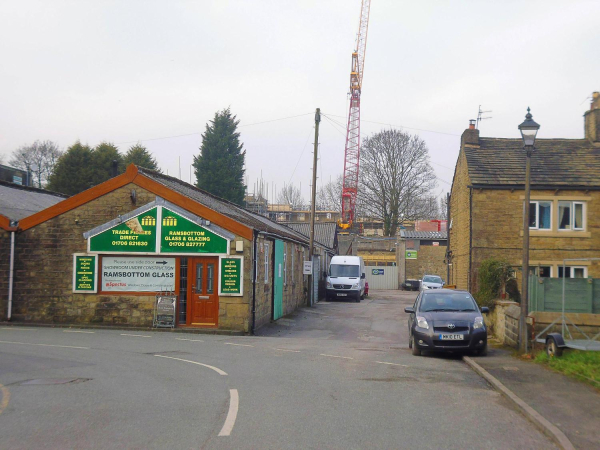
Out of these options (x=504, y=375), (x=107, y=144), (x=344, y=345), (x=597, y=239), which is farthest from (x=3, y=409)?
(x=107, y=144)

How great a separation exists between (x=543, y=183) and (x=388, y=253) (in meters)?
33.2

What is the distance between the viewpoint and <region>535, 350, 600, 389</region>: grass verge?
393 inches

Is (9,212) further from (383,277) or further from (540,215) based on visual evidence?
(383,277)

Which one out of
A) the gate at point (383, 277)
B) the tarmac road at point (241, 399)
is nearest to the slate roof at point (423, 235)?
the gate at point (383, 277)

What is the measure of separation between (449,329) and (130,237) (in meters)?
11.1

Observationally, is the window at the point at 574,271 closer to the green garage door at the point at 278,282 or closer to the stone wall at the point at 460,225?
the stone wall at the point at 460,225

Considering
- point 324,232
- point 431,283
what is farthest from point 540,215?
point 324,232

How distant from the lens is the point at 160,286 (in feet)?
Answer: 63.8

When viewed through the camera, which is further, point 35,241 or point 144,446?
point 35,241

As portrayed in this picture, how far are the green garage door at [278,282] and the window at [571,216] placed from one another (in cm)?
1140

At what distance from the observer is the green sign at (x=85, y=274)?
64.5ft

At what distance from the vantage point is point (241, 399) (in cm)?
833

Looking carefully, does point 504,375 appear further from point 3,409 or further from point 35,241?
point 35,241

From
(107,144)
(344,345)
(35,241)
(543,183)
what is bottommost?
(344,345)
